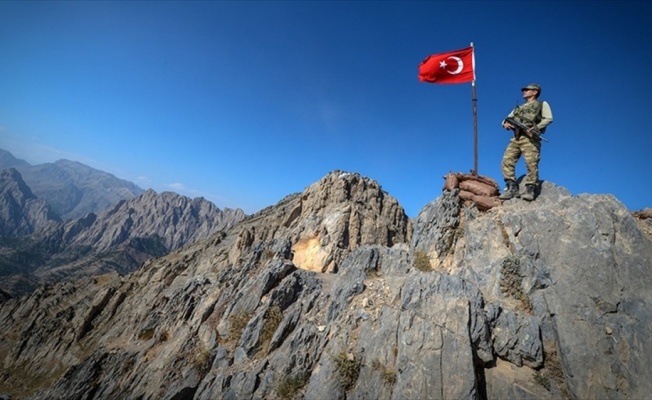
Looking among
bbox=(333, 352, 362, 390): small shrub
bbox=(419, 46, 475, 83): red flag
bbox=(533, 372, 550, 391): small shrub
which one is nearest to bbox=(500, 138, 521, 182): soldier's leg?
bbox=(419, 46, 475, 83): red flag

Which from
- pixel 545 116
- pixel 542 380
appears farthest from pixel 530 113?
pixel 542 380

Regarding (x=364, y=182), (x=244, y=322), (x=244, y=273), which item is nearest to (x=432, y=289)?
(x=244, y=322)

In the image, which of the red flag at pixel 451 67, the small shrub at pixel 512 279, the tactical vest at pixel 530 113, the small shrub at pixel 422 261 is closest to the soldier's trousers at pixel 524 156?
the tactical vest at pixel 530 113

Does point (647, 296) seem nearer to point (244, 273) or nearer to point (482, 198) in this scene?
point (482, 198)

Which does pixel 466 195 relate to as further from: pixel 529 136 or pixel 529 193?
pixel 529 136

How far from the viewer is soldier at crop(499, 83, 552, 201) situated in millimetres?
14289

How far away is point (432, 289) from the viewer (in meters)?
14.0

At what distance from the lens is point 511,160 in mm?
15586

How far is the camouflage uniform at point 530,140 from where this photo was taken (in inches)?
561

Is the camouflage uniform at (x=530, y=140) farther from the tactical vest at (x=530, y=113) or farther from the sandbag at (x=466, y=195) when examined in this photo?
the sandbag at (x=466, y=195)

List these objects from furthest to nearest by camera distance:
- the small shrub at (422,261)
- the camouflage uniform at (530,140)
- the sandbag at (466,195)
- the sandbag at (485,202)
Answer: the sandbag at (466,195), the sandbag at (485,202), the small shrub at (422,261), the camouflage uniform at (530,140)

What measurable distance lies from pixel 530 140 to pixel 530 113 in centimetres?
128

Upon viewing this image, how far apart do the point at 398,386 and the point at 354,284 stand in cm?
631

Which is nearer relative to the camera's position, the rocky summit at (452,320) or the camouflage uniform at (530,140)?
the rocky summit at (452,320)
